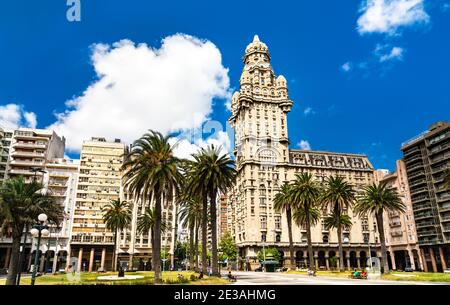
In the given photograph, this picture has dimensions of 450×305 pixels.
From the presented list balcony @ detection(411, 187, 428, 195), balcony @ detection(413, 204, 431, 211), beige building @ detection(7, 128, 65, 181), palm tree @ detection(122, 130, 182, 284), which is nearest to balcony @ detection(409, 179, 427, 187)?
balcony @ detection(411, 187, 428, 195)

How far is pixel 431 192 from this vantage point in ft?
314

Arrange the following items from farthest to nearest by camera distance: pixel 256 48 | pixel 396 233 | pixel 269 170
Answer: pixel 256 48 < pixel 269 170 < pixel 396 233

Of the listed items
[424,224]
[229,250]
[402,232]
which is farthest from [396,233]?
[229,250]

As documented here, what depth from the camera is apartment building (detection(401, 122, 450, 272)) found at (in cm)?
8994

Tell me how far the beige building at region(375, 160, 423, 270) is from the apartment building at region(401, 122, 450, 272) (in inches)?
94.7

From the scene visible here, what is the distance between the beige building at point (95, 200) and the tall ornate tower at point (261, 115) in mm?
42204

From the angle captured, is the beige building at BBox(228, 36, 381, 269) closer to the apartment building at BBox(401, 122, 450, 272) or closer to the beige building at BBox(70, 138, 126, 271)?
the apartment building at BBox(401, 122, 450, 272)

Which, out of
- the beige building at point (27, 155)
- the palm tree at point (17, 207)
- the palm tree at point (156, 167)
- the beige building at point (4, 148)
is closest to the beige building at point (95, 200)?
the beige building at point (27, 155)

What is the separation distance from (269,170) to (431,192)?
48140 mm

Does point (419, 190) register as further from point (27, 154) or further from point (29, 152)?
point (29, 152)

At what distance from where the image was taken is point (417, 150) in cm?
10100

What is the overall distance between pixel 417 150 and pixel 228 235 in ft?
224

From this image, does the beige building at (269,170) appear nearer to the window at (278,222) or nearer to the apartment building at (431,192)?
the window at (278,222)
